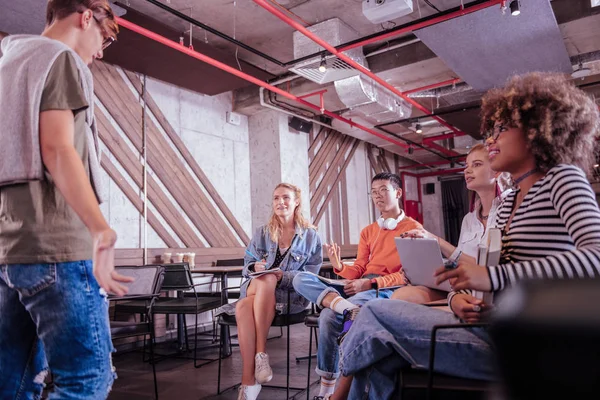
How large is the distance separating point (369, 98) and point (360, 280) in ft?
12.3

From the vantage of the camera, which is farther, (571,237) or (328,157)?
(328,157)

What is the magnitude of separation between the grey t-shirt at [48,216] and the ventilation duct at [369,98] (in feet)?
16.3

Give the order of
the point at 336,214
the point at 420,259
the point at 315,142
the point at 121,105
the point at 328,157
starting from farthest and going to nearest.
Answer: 1. the point at 336,214
2. the point at 328,157
3. the point at 315,142
4. the point at 121,105
5. the point at 420,259

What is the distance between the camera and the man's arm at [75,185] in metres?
1.05

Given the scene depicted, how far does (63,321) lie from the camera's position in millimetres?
1090

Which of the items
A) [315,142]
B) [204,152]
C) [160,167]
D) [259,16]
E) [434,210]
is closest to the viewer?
[259,16]

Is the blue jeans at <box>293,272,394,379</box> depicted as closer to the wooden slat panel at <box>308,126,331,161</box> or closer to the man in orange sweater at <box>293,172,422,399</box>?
the man in orange sweater at <box>293,172,422,399</box>

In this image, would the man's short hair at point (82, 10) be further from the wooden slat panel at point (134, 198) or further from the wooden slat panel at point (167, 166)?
the wooden slat panel at point (167, 166)

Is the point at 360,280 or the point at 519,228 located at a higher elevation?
the point at 519,228

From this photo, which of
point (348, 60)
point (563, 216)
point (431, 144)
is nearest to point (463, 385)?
point (563, 216)

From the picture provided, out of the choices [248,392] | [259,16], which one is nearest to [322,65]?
[259,16]

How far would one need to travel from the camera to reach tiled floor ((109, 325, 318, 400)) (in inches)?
129

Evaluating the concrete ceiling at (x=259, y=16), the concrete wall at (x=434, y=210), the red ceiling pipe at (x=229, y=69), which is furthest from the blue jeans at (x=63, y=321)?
the concrete wall at (x=434, y=210)

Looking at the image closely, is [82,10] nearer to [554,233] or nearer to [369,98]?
[554,233]
